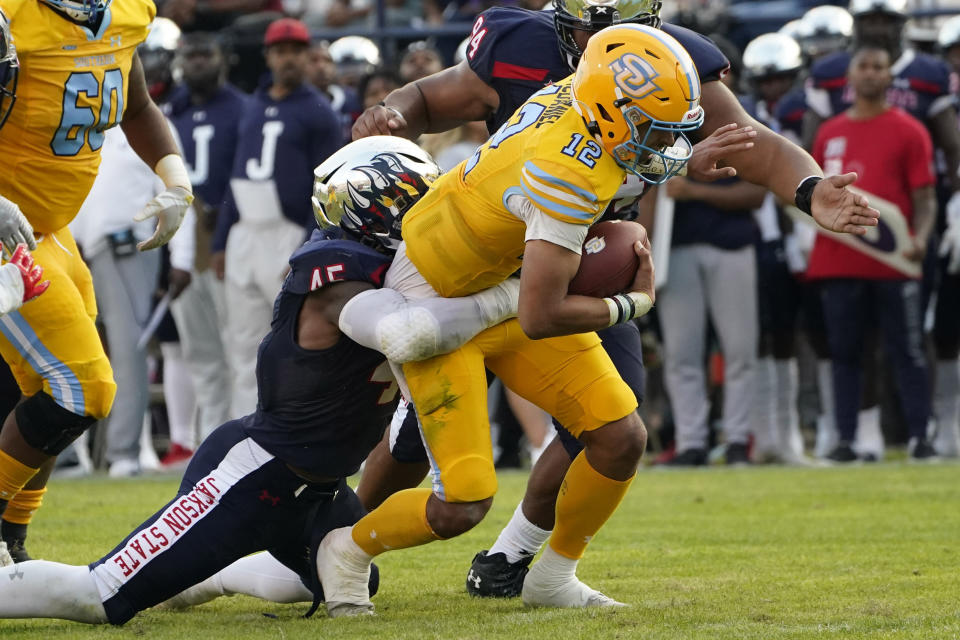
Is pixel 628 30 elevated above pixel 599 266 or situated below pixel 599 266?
above

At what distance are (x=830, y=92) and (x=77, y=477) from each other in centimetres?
487

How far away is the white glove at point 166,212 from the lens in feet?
16.1

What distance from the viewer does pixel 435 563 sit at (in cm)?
522

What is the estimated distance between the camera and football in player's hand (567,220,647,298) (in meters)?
4.03

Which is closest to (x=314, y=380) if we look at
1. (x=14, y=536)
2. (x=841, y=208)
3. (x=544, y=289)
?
(x=544, y=289)

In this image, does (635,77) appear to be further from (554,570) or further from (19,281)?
(19,281)

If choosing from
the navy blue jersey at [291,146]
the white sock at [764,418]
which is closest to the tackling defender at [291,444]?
the navy blue jersey at [291,146]

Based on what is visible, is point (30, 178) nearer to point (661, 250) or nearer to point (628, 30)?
point (628, 30)

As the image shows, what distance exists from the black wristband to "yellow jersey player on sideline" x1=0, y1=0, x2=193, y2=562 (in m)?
2.06


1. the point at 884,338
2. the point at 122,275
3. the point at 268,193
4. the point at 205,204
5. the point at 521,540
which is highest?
the point at 521,540

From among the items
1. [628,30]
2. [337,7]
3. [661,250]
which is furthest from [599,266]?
[337,7]

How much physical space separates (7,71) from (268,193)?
384 cm

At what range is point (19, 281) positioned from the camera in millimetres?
4152

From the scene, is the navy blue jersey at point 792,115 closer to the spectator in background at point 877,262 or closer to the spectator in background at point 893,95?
the spectator in background at point 893,95
